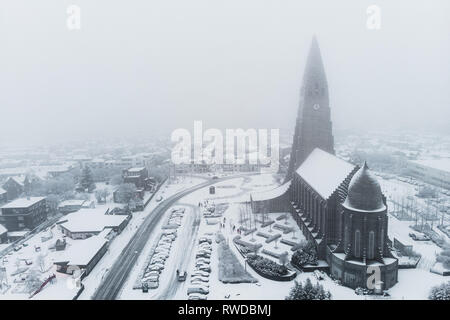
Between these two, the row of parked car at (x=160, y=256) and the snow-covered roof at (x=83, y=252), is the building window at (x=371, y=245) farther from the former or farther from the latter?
the snow-covered roof at (x=83, y=252)

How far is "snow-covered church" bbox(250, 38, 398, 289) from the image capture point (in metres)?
30.5

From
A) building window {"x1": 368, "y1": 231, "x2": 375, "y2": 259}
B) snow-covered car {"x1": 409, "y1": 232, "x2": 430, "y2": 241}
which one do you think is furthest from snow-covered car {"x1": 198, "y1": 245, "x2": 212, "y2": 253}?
snow-covered car {"x1": 409, "y1": 232, "x2": 430, "y2": 241}

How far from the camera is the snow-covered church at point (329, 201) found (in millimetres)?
30453

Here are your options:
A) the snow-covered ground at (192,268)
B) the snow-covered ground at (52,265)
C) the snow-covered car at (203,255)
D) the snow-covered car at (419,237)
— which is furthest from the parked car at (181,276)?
the snow-covered car at (419,237)

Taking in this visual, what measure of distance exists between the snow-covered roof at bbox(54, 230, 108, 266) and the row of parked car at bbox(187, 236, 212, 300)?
37.2 feet

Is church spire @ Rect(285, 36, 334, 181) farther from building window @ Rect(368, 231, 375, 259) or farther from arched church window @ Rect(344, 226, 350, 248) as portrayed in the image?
building window @ Rect(368, 231, 375, 259)

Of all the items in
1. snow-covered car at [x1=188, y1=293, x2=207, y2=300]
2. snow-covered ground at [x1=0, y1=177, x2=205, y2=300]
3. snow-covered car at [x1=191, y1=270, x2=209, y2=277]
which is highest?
snow-covered car at [x1=191, y1=270, x2=209, y2=277]

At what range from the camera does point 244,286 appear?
3105 centimetres

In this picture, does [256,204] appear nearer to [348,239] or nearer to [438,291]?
[348,239]

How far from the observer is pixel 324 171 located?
42.2 m

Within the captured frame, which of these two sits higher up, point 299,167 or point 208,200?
point 299,167

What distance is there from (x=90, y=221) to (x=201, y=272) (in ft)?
77.1
